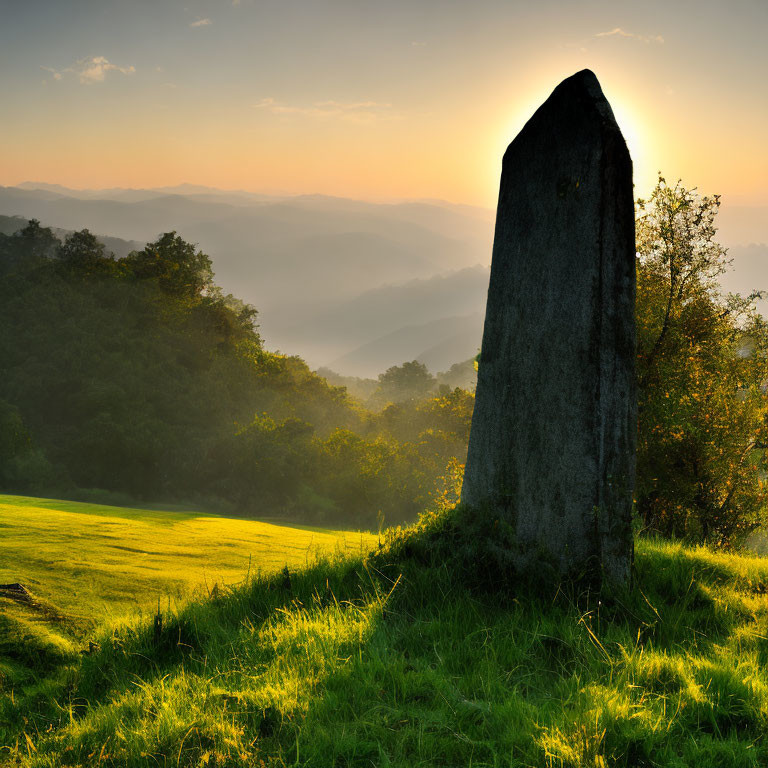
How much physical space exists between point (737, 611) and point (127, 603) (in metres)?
4.91

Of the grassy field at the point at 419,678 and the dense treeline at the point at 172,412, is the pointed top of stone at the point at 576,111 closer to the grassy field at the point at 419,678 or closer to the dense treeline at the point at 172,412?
the grassy field at the point at 419,678

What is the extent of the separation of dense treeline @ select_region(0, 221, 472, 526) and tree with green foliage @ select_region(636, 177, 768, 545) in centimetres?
2201

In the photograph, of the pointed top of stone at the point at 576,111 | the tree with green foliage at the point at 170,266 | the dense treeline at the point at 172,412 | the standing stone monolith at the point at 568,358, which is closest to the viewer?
the standing stone monolith at the point at 568,358

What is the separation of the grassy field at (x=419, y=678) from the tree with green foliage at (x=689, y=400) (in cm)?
473

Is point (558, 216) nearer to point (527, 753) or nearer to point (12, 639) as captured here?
point (527, 753)

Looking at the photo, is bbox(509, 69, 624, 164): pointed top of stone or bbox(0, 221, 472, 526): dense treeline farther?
bbox(0, 221, 472, 526): dense treeline

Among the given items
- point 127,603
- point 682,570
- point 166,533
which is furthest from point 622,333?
point 166,533

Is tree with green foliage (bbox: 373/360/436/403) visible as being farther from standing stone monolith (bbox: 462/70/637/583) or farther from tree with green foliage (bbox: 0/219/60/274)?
standing stone monolith (bbox: 462/70/637/583)

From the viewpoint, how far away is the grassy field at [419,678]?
2.80 meters

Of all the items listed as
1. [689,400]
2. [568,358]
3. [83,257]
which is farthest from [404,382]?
[568,358]

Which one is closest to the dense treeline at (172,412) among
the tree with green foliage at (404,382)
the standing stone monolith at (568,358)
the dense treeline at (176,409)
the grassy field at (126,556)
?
the dense treeline at (176,409)

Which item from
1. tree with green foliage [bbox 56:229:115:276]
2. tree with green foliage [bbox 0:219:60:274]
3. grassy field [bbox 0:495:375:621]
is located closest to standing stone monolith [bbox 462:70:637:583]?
grassy field [bbox 0:495:375:621]

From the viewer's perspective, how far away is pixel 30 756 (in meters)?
2.88

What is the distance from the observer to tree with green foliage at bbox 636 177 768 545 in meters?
9.40
